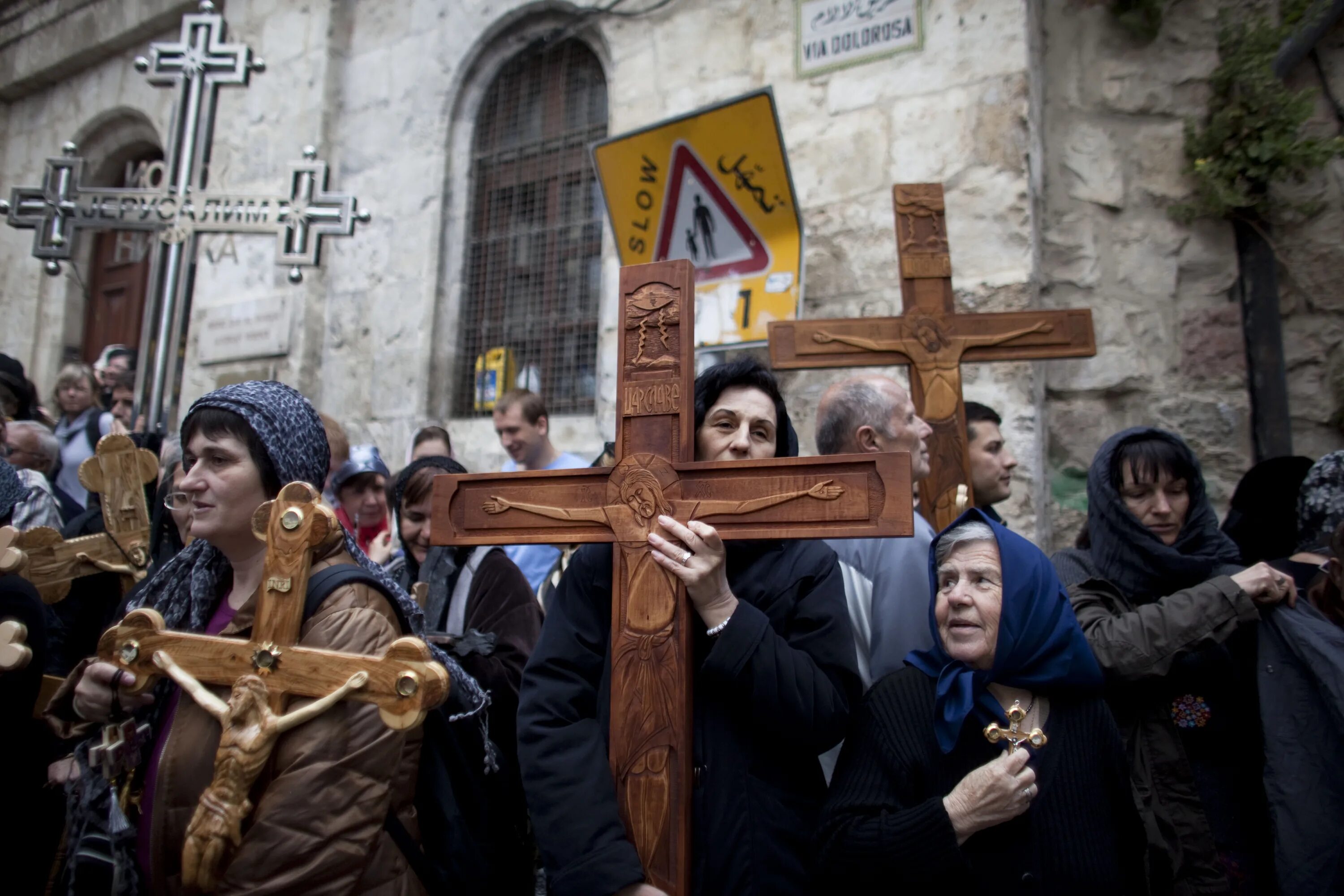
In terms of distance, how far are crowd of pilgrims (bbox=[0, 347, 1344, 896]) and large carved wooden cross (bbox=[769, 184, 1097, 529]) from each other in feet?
2.55

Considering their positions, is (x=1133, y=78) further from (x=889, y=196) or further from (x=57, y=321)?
(x=57, y=321)

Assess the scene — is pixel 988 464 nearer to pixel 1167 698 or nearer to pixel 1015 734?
pixel 1167 698

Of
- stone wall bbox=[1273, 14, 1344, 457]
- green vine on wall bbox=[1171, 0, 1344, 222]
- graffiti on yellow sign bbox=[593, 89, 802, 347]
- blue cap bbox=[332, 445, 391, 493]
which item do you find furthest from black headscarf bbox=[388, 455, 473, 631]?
stone wall bbox=[1273, 14, 1344, 457]

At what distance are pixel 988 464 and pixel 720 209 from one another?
1.62 m

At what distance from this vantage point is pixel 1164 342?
15.3ft

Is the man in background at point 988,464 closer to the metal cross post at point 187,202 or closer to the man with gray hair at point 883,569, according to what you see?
the man with gray hair at point 883,569

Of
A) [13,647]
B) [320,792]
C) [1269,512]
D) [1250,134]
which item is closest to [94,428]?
[13,647]

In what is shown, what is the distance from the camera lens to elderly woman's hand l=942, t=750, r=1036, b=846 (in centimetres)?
179

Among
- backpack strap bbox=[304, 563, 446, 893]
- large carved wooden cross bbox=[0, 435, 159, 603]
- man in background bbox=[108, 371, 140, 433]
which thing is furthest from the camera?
man in background bbox=[108, 371, 140, 433]

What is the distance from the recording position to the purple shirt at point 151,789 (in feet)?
5.98

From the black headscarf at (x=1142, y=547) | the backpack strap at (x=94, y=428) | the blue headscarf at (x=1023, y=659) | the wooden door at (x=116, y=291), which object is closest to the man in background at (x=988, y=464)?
the black headscarf at (x=1142, y=547)

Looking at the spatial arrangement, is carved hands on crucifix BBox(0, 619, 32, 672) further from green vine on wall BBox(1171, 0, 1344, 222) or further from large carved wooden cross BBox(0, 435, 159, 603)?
green vine on wall BBox(1171, 0, 1344, 222)

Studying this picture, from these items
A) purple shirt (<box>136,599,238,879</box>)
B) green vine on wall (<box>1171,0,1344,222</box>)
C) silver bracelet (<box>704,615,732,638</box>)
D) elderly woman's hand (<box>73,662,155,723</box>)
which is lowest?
purple shirt (<box>136,599,238,879</box>)

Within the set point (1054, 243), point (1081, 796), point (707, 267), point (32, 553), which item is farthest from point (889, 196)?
point (32, 553)
